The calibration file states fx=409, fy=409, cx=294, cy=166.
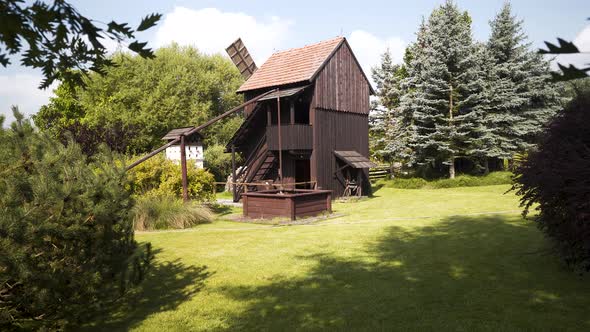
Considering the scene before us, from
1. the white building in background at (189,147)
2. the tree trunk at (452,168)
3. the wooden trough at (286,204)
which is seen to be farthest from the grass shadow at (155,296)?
the tree trunk at (452,168)

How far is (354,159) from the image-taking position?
22.6 m

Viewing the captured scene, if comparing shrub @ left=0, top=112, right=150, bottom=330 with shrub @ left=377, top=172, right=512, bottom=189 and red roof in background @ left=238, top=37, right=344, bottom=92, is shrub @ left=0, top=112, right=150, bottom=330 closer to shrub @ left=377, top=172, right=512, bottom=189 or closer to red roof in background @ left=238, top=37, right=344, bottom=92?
red roof in background @ left=238, top=37, right=344, bottom=92

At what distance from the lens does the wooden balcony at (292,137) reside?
20969 millimetres

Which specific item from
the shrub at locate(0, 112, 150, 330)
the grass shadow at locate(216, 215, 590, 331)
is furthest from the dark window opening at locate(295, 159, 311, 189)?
the shrub at locate(0, 112, 150, 330)

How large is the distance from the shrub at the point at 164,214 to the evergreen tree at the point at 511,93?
21.5 metres

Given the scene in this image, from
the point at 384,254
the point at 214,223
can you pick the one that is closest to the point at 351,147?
the point at 214,223

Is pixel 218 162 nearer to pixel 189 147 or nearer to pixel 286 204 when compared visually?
pixel 189 147

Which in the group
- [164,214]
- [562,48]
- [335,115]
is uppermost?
[335,115]

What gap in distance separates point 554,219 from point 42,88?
7260mm

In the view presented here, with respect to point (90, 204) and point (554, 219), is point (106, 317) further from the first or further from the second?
point (554, 219)

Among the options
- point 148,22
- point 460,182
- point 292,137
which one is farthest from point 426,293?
point 460,182

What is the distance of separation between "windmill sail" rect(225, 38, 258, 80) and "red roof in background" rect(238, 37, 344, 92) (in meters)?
4.54

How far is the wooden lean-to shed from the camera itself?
21488 mm

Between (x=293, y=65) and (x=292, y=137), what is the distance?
186 inches
